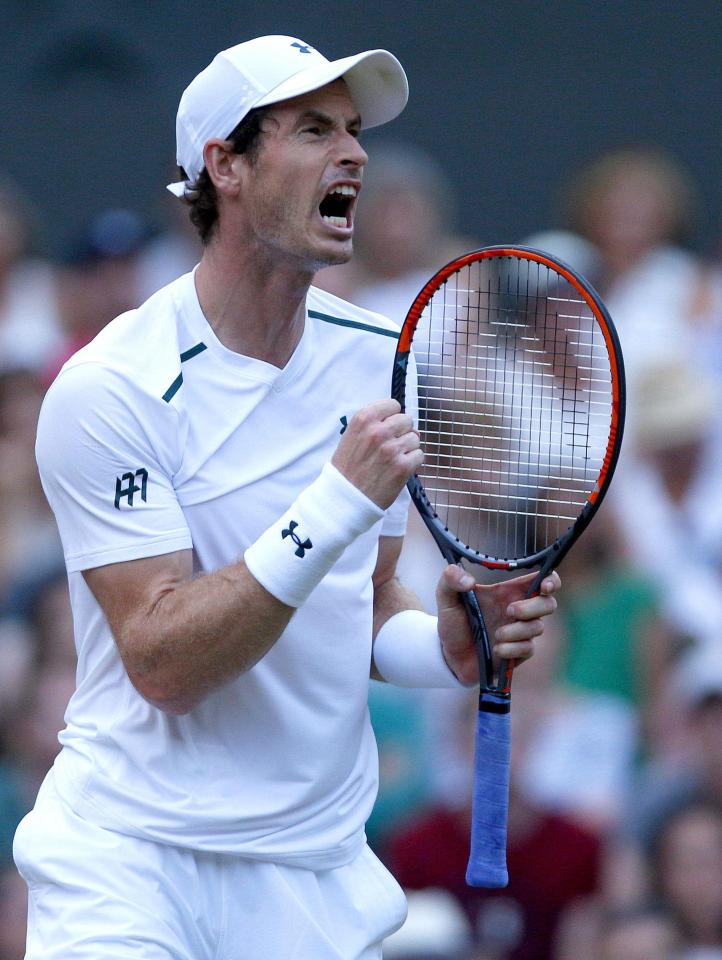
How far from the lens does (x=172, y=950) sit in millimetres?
2693

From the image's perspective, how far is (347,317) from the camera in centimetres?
305

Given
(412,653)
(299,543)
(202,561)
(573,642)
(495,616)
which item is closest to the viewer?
(299,543)

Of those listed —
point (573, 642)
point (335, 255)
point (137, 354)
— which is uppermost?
point (335, 255)

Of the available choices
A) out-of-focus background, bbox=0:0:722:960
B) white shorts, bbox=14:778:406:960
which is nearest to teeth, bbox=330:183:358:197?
white shorts, bbox=14:778:406:960

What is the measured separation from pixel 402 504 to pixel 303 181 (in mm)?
674

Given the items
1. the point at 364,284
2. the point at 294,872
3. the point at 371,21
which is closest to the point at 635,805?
the point at 294,872

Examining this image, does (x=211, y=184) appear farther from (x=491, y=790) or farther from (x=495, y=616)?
(x=491, y=790)

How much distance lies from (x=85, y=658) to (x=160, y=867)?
386 millimetres

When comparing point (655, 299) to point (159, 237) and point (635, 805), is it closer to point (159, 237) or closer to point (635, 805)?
point (159, 237)

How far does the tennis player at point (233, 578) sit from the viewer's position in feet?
8.60

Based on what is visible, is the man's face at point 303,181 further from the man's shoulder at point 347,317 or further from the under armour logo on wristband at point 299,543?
the under armour logo on wristband at point 299,543

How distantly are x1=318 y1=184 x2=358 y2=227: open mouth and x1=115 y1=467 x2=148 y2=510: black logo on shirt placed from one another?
535mm

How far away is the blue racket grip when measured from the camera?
284cm

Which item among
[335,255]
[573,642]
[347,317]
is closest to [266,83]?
[335,255]
